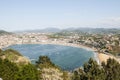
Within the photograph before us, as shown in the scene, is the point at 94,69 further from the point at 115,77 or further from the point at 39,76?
the point at 39,76

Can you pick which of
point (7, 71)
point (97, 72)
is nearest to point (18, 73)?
point (7, 71)

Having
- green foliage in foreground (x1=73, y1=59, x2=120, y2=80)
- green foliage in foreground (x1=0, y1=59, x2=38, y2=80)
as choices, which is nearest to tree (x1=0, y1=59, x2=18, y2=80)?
green foliage in foreground (x1=0, y1=59, x2=38, y2=80)

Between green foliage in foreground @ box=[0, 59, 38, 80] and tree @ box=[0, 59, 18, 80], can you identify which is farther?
tree @ box=[0, 59, 18, 80]

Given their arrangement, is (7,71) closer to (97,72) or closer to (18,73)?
(18,73)

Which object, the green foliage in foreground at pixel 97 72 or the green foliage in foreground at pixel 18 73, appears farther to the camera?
the green foliage in foreground at pixel 97 72

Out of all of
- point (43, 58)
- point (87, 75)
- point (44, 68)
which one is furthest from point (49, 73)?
point (43, 58)

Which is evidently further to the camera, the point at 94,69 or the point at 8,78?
the point at 94,69

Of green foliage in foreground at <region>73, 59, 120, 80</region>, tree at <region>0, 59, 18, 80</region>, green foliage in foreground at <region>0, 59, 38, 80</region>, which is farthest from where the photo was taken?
green foliage in foreground at <region>73, 59, 120, 80</region>

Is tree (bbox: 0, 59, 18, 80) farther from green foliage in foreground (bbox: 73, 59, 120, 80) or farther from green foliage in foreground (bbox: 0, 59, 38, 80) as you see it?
green foliage in foreground (bbox: 73, 59, 120, 80)

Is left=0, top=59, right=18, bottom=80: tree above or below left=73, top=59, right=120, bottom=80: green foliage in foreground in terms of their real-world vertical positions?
above

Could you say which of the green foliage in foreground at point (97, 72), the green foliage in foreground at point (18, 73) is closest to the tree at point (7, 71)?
the green foliage in foreground at point (18, 73)

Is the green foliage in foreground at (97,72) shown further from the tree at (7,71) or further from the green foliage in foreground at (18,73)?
the tree at (7,71)
